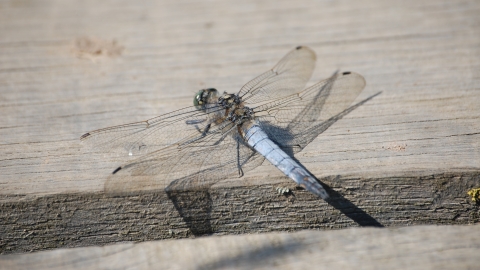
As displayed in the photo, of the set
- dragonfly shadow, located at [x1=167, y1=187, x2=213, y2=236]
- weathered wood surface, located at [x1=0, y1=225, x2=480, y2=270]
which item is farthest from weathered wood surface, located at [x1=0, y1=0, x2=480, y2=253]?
weathered wood surface, located at [x1=0, y1=225, x2=480, y2=270]

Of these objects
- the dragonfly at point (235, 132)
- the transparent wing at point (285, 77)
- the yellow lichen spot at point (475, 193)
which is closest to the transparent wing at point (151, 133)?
the dragonfly at point (235, 132)

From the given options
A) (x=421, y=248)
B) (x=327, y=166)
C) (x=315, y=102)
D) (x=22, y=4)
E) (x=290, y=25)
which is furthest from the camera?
(x=22, y=4)

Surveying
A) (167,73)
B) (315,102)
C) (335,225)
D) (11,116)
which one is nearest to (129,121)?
(167,73)

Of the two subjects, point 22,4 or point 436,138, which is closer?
point 436,138

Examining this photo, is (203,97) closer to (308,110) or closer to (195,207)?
(308,110)

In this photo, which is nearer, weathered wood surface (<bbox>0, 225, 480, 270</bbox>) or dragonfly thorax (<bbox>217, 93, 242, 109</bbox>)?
weathered wood surface (<bbox>0, 225, 480, 270</bbox>)

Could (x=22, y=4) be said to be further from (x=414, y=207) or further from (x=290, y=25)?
(x=414, y=207)

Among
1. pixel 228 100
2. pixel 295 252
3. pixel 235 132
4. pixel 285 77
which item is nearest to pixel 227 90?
pixel 228 100

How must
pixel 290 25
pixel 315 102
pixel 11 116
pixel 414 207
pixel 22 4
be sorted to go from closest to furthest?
pixel 414 207
pixel 11 116
pixel 315 102
pixel 290 25
pixel 22 4

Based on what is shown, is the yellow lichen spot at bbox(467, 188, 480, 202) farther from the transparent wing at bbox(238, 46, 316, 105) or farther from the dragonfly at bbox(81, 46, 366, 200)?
the transparent wing at bbox(238, 46, 316, 105)
